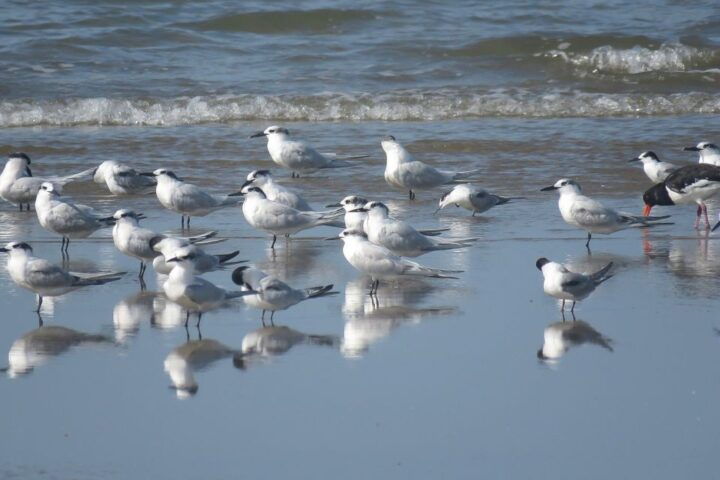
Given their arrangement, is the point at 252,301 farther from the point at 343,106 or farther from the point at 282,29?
the point at 282,29

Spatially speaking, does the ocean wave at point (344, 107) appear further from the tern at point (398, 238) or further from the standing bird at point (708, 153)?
the tern at point (398, 238)

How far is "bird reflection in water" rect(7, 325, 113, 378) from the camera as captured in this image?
5895mm

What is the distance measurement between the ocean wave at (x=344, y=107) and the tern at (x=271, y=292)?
28.5ft

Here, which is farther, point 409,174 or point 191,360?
point 409,174

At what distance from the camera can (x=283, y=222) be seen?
342 inches

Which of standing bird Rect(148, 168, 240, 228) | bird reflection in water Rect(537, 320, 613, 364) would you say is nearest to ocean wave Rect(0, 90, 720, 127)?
standing bird Rect(148, 168, 240, 228)

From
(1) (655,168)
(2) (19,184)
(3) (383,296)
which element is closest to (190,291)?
(3) (383,296)

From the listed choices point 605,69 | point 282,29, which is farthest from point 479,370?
point 282,29

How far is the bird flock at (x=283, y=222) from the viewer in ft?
21.8

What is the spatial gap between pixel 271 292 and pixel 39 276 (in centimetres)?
122

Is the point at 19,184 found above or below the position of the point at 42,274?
below

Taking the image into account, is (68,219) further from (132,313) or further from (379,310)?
(379,310)

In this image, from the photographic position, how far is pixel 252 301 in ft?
21.5

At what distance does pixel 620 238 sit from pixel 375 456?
4.47 m
